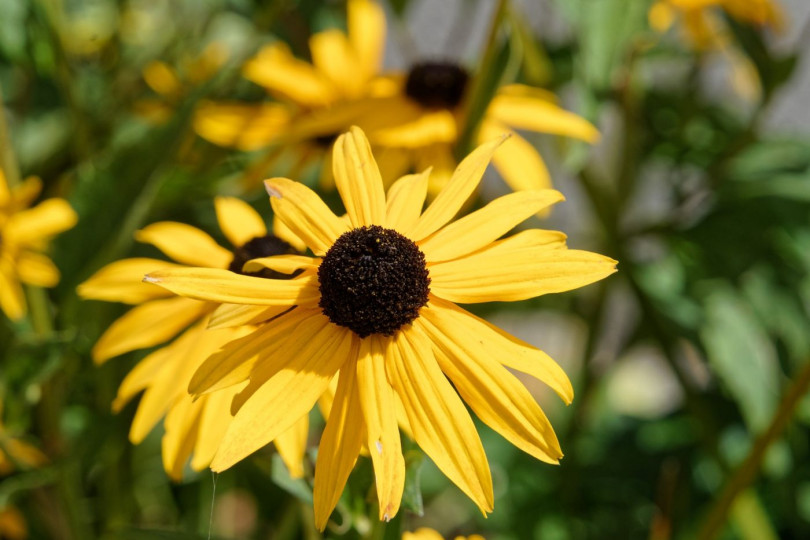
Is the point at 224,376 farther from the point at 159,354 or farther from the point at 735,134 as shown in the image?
the point at 735,134

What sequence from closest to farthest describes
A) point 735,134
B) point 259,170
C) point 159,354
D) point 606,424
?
point 159,354
point 259,170
point 735,134
point 606,424

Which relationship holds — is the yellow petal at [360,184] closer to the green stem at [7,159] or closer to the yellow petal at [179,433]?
the yellow petal at [179,433]

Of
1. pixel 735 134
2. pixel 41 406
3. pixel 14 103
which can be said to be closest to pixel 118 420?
pixel 41 406

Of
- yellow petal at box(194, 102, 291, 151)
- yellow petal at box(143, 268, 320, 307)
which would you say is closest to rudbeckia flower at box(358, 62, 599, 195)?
yellow petal at box(194, 102, 291, 151)

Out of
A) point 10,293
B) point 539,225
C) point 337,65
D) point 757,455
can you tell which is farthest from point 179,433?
point 539,225

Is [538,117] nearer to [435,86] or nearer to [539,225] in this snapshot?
[435,86]

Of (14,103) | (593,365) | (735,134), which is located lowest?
(593,365)
